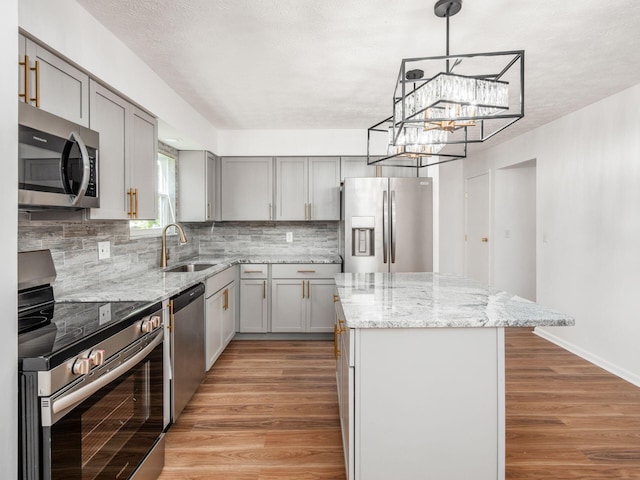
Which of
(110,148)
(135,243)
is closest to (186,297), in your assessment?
(135,243)

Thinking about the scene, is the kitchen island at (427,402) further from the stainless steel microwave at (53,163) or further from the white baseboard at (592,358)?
the white baseboard at (592,358)

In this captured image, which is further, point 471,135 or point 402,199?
point 471,135

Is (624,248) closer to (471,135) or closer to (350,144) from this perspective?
(471,135)

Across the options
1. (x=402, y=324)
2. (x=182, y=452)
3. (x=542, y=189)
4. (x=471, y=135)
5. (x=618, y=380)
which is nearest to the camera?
(x=402, y=324)

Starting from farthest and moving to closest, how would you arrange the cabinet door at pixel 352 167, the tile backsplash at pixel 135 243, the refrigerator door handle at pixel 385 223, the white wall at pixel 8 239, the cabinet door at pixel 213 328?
the cabinet door at pixel 352 167
the refrigerator door handle at pixel 385 223
the cabinet door at pixel 213 328
the tile backsplash at pixel 135 243
the white wall at pixel 8 239

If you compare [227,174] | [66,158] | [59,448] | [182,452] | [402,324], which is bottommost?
[182,452]

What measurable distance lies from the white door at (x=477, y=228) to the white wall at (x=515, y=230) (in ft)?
0.66

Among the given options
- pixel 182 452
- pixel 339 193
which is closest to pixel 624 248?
pixel 339 193

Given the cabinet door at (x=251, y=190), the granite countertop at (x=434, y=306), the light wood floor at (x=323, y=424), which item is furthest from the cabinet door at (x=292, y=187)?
the granite countertop at (x=434, y=306)

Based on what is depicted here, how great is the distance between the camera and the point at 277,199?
4.34m

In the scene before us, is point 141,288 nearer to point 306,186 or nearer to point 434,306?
point 434,306

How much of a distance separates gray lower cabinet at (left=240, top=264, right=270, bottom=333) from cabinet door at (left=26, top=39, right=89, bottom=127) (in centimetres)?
237

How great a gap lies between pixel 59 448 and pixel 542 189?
470 cm

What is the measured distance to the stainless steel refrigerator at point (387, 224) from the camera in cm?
384
